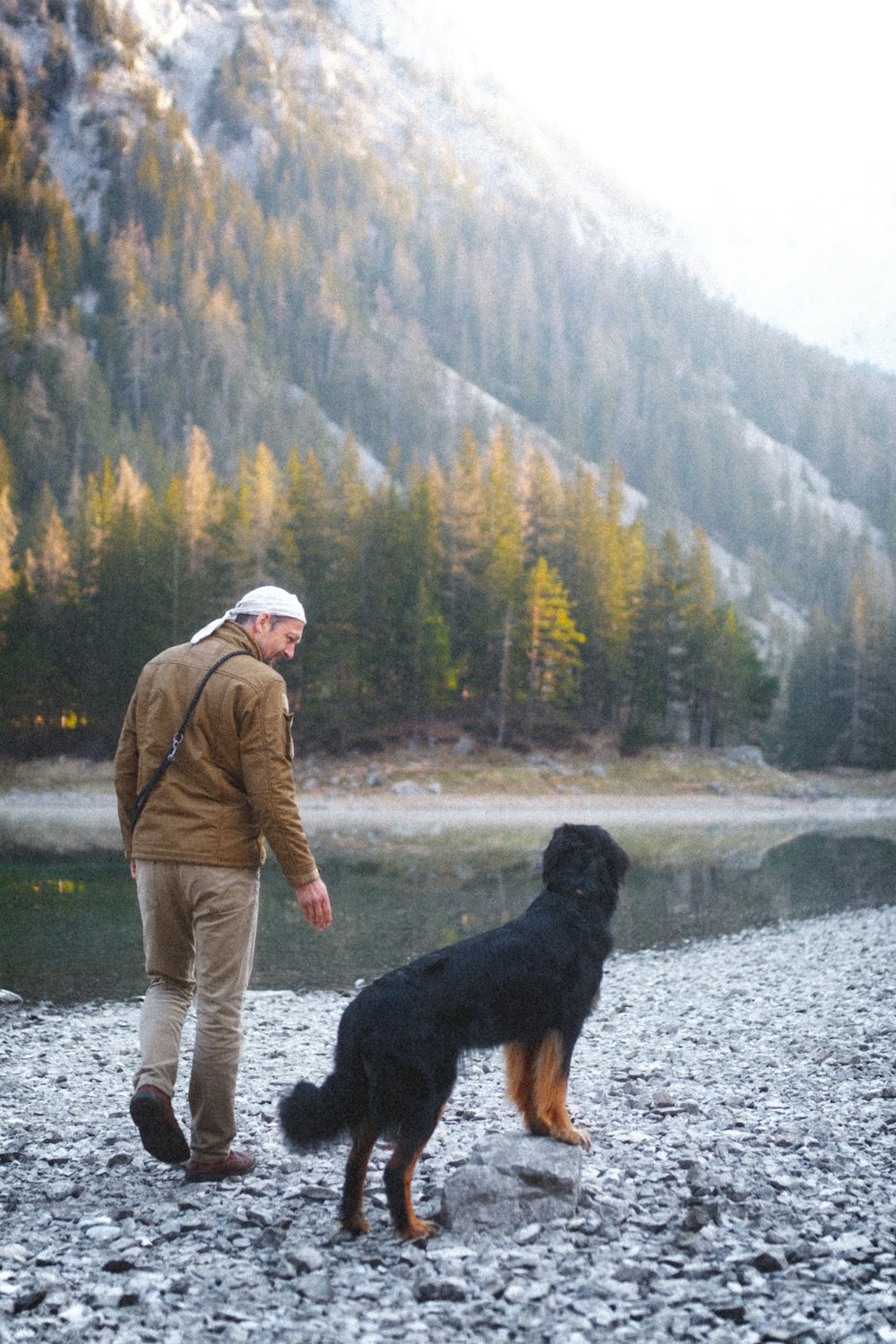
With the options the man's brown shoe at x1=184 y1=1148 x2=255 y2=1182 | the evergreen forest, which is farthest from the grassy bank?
the man's brown shoe at x1=184 y1=1148 x2=255 y2=1182

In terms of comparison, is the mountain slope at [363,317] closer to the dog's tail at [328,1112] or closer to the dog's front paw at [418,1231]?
the dog's tail at [328,1112]

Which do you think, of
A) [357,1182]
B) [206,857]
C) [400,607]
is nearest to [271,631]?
[206,857]

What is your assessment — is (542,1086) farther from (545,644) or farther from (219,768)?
(545,644)

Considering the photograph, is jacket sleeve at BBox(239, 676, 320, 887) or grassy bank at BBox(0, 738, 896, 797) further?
grassy bank at BBox(0, 738, 896, 797)

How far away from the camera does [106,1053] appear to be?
8.81 metres

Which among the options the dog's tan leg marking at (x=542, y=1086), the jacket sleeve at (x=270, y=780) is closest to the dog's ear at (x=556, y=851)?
the dog's tan leg marking at (x=542, y=1086)

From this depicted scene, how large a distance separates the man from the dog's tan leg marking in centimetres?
119

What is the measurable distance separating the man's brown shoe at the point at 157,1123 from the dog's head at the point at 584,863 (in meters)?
2.15

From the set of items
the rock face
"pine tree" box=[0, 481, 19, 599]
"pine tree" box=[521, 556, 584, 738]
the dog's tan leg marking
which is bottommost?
the rock face

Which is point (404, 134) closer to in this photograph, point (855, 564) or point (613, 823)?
point (855, 564)

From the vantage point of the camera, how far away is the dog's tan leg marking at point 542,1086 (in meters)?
5.04

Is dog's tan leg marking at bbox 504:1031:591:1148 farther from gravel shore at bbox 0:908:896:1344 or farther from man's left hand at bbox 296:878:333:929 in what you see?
man's left hand at bbox 296:878:333:929

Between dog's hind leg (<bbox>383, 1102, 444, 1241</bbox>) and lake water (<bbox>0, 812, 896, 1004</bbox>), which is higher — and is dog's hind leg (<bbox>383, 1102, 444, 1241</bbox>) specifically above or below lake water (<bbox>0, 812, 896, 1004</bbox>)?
above

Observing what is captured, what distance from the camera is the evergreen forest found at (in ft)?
Result: 156
